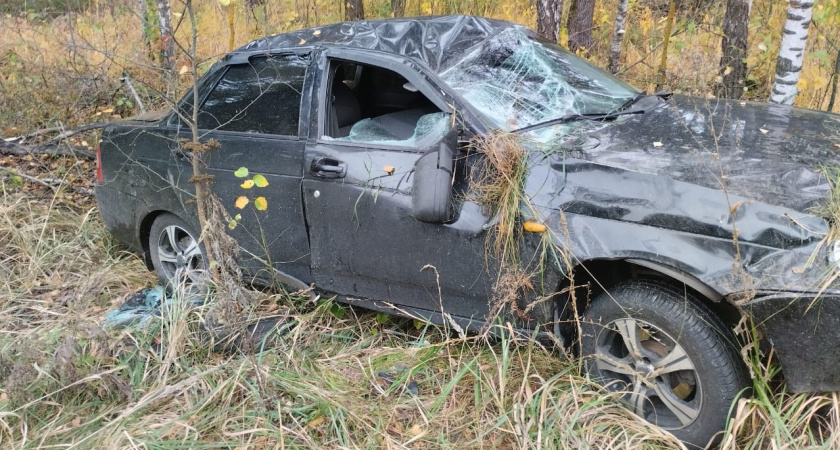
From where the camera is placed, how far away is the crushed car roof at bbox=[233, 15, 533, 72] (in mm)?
3529

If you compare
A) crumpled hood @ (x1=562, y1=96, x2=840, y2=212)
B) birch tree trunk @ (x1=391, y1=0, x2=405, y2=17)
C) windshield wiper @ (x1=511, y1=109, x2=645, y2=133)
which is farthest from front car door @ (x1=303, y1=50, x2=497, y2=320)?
Answer: birch tree trunk @ (x1=391, y1=0, x2=405, y2=17)

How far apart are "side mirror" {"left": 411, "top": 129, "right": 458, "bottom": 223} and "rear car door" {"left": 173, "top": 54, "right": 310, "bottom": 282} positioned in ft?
2.46

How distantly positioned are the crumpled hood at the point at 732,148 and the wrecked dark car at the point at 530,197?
14mm

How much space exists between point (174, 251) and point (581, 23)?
558cm

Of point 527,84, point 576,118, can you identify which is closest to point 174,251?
point 527,84

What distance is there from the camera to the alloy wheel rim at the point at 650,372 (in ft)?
8.34

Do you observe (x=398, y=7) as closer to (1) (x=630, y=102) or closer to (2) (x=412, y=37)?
(2) (x=412, y=37)

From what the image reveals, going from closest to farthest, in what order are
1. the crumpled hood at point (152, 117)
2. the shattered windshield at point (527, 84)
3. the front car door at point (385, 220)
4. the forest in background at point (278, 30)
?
1. the front car door at point (385, 220)
2. the shattered windshield at point (527, 84)
3. the crumpled hood at point (152, 117)
4. the forest in background at point (278, 30)

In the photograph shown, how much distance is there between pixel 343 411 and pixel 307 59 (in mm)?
1903

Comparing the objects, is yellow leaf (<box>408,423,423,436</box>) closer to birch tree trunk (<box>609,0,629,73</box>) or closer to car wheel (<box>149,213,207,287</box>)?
car wheel (<box>149,213,207,287</box>)

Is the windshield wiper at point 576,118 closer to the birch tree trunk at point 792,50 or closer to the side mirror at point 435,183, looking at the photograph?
the side mirror at point 435,183

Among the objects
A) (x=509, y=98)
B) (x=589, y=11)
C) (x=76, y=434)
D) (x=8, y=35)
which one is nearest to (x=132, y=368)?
(x=76, y=434)

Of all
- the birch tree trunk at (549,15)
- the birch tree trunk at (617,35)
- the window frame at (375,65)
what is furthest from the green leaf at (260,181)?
the birch tree trunk at (617,35)

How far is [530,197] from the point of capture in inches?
109
